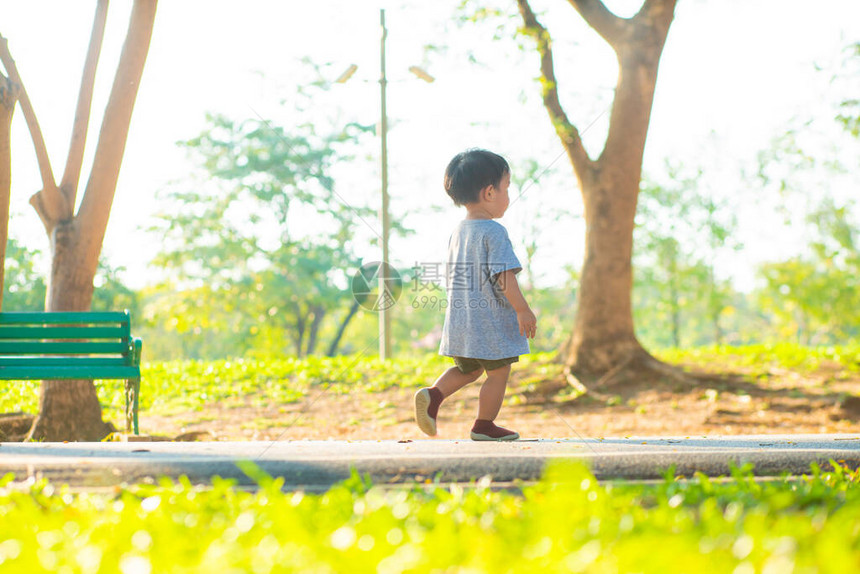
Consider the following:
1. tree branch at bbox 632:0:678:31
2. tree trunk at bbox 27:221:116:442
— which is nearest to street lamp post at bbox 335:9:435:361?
tree branch at bbox 632:0:678:31

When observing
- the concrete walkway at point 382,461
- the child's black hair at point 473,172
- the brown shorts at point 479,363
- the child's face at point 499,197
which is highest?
the child's black hair at point 473,172

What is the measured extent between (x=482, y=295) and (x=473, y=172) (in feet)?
2.12

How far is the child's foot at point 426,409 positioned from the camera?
164 inches

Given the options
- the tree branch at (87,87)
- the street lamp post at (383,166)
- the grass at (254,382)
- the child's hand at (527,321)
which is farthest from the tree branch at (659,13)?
the child's hand at (527,321)

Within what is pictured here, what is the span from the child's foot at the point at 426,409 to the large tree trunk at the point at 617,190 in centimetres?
492

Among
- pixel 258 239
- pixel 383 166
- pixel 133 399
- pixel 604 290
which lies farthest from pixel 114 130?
pixel 258 239

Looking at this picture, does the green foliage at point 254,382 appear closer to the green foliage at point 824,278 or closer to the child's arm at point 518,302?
the child's arm at point 518,302

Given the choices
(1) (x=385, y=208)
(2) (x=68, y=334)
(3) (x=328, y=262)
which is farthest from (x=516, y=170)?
(2) (x=68, y=334)

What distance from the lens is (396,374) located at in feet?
31.1

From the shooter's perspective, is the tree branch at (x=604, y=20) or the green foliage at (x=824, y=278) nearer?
the tree branch at (x=604, y=20)

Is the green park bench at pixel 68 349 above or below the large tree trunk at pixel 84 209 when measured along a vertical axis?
below

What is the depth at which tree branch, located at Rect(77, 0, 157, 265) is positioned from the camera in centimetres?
605

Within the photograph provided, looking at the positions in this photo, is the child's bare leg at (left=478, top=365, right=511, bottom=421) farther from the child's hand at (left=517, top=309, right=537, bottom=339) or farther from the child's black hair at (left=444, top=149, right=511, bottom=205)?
the child's black hair at (left=444, top=149, right=511, bottom=205)

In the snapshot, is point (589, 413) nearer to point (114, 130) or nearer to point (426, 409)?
point (426, 409)
